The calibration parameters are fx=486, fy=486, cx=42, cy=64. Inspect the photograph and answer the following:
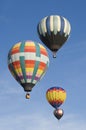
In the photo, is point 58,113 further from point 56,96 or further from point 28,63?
point 28,63

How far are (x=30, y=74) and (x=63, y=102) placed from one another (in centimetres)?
2135

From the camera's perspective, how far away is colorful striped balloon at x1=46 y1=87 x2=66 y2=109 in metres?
69.0

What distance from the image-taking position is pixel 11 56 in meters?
51.9

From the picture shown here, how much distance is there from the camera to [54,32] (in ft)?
172

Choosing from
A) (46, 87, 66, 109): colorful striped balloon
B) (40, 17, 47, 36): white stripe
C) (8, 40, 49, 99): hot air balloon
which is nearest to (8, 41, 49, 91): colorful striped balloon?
(8, 40, 49, 99): hot air balloon

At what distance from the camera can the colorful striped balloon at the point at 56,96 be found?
226ft

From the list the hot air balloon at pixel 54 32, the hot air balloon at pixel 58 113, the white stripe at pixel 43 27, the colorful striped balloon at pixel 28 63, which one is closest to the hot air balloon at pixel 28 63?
the colorful striped balloon at pixel 28 63

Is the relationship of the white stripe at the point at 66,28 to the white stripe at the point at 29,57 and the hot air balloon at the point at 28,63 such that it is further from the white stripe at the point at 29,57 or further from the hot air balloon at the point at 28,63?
the white stripe at the point at 29,57

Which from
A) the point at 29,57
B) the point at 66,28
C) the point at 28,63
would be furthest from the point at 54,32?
the point at 28,63

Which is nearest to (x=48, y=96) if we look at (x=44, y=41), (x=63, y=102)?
(x=63, y=102)

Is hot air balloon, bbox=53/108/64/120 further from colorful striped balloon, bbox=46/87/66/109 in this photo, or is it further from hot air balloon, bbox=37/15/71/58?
hot air balloon, bbox=37/15/71/58

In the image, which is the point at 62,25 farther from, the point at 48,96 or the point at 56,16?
the point at 48,96

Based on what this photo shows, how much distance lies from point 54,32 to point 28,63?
472 cm

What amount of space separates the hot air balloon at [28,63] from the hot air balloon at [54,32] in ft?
4.12
